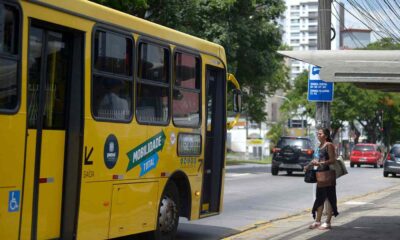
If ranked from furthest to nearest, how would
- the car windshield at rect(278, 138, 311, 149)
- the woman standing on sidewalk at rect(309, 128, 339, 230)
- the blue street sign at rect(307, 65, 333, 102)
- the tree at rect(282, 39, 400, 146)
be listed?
1. the tree at rect(282, 39, 400, 146)
2. the car windshield at rect(278, 138, 311, 149)
3. the blue street sign at rect(307, 65, 333, 102)
4. the woman standing on sidewalk at rect(309, 128, 339, 230)

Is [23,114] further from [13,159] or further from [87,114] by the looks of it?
[87,114]

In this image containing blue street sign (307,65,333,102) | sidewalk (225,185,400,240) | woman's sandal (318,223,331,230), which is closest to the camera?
sidewalk (225,185,400,240)

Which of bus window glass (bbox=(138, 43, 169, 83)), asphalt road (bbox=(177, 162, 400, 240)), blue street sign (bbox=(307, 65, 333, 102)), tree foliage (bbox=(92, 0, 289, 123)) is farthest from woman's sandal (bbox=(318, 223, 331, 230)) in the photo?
tree foliage (bbox=(92, 0, 289, 123))

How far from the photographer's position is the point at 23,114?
6859 mm

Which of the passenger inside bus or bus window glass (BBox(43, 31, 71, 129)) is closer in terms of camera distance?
bus window glass (BBox(43, 31, 71, 129))

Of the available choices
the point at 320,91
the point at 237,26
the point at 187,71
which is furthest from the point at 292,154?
the point at 187,71

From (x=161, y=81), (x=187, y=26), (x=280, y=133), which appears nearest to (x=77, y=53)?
(x=161, y=81)

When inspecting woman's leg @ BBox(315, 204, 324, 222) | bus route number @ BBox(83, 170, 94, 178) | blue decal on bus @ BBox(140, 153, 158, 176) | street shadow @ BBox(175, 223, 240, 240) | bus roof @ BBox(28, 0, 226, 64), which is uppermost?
bus roof @ BBox(28, 0, 226, 64)

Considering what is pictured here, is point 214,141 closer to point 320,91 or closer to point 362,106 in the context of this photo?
point 320,91

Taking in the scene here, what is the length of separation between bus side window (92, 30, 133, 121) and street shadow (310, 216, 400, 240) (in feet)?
14.9

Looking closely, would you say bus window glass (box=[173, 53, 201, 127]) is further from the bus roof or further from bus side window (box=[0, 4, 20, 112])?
bus side window (box=[0, 4, 20, 112])

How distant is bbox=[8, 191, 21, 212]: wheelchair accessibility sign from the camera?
6.66m

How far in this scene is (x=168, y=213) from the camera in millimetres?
10141

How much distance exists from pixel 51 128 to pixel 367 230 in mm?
7078
